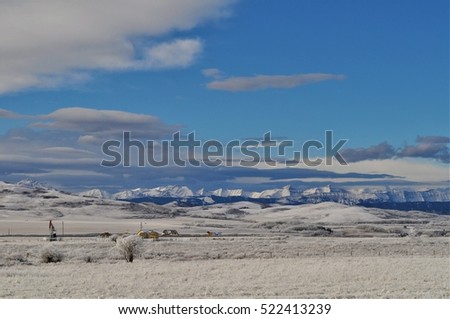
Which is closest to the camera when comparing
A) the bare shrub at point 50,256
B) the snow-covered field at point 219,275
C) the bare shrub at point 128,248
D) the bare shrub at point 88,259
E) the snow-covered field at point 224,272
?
the snow-covered field at point 219,275

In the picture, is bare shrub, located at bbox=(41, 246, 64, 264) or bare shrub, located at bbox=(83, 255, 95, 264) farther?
bare shrub, located at bbox=(83, 255, 95, 264)

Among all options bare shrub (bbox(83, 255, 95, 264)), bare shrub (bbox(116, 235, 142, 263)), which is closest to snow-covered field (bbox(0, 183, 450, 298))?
bare shrub (bbox(83, 255, 95, 264))

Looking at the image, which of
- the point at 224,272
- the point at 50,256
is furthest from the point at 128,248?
the point at 224,272

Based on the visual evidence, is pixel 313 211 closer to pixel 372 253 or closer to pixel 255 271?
pixel 372 253

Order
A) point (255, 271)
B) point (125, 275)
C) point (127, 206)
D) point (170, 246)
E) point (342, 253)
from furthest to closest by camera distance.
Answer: point (127, 206)
point (170, 246)
point (342, 253)
point (255, 271)
point (125, 275)

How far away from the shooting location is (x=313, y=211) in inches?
6826

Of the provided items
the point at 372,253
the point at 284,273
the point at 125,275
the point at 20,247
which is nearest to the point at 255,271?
the point at 284,273

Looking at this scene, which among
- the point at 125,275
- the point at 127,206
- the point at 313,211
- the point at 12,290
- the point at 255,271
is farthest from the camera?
the point at 313,211

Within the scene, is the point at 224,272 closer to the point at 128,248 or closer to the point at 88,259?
the point at 128,248

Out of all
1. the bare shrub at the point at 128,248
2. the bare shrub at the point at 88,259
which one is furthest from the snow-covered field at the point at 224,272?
the bare shrub at the point at 128,248

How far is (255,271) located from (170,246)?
18207 millimetres

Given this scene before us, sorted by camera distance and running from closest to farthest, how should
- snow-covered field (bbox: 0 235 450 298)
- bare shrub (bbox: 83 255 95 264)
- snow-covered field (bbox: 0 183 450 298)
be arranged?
snow-covered field (bbox: 0 235 450 298), snow-covered field (bbox: 0 183 450 298), bare shrub (bbox: 83 255 95 264)

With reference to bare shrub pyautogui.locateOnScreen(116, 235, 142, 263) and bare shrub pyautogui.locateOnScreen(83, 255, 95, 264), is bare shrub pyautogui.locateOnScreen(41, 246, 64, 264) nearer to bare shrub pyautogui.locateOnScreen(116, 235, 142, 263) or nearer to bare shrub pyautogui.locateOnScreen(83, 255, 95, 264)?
bare shrub pyautogui.locateOnScreen(83, 255, 95, 264)

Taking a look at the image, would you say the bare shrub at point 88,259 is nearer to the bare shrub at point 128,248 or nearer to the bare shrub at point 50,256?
the bare shrub at point 50,256
